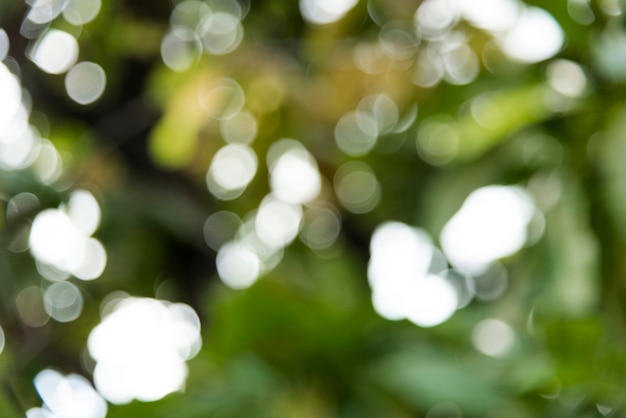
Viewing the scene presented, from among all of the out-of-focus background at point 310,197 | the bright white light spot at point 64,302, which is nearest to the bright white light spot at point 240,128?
the out-of-focus background at point 310,197

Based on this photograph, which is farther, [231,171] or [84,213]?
[231,171]

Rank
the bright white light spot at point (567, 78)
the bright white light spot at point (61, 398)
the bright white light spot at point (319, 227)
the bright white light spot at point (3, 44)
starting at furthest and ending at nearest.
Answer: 1. the bright white light spot at point (319, 227)
2. the bright white light spot at point (567, 78)
3. the bright white light spot at point (3, 44)
4. the bright white light spot at point (61, 398)

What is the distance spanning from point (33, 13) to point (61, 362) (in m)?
0.46

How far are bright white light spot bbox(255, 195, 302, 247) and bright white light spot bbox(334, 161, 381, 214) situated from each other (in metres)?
0.07

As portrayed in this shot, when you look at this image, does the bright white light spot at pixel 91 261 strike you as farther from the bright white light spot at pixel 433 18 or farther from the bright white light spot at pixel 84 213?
the bright white light spot at pixel 433 18

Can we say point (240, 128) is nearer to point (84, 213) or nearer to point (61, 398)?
point (84, 213)

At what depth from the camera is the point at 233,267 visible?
123 cm

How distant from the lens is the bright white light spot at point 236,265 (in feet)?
3.98

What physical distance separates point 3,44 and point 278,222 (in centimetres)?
57

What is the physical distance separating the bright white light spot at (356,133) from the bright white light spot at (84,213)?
1.02 ft

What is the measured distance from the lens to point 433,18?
1.03m

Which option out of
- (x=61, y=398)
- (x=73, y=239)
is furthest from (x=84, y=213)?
(x=61, y=398)

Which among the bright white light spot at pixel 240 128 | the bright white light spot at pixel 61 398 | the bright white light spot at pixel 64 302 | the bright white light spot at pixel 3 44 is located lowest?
the bright white light spot at pixel 61 398

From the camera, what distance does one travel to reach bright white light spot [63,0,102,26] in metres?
0.89
